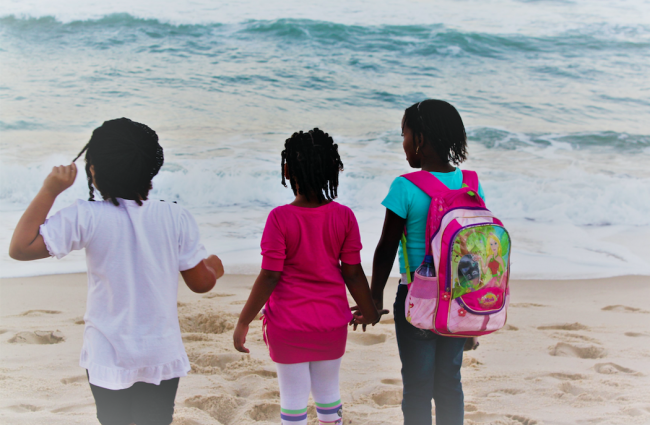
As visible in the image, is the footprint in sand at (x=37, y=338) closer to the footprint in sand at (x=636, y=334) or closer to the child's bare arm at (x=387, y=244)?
the child's bare arm at (x=387, y=244)

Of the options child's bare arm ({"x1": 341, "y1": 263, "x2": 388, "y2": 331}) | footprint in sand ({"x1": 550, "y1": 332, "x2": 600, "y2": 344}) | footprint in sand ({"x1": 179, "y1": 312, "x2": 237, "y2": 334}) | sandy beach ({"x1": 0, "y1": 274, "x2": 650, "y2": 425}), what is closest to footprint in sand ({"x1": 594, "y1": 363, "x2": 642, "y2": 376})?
sandy beach ({"x1": 0, "y1": 274, "x2": 650, "y2": 425})

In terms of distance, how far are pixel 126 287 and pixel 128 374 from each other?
0.83 ft

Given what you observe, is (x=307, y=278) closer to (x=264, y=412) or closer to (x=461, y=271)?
(x=461, y=271)

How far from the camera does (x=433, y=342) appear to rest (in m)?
1.84

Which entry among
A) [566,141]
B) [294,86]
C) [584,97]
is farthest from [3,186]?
[584,97]

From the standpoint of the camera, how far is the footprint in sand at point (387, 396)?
2.69 metres

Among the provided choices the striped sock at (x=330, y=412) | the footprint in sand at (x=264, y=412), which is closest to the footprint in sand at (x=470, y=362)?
the footprint in sand at (x=264, y=412)

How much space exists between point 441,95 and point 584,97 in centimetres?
318

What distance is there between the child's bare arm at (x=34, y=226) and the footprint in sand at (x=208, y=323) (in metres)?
2.36

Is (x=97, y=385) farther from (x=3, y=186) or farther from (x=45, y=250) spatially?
(x=3, y=186)

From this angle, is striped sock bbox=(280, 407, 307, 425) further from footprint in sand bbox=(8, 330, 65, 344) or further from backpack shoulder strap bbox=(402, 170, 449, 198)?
footprint in sand bbox=(8, 330, 65, 344)

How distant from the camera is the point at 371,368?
307 centimetres

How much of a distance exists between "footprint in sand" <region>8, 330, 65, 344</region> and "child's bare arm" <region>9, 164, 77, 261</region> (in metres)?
2.33

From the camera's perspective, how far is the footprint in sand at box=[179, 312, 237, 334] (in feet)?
12.0
